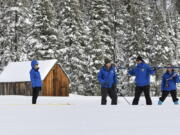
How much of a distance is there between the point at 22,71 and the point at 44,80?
358cm

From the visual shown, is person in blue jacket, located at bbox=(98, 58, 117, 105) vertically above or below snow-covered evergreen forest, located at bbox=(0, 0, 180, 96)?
below

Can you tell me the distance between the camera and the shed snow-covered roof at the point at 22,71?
1786 inches

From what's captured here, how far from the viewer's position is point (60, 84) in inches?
1845

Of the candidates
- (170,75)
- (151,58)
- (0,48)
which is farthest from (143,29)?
(170,75)

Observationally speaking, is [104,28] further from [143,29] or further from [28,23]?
[28,23]

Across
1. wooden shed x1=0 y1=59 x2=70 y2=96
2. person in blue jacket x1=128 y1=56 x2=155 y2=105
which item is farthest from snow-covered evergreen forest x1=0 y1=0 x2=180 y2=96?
person in blue jacket x1=128 y1=56 x2=155 y2=105

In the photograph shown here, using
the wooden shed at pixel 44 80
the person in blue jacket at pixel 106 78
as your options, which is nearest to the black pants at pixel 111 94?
the person in blue jacket at pixel 106 78

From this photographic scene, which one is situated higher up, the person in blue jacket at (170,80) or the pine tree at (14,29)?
the pine tree at (14,29)

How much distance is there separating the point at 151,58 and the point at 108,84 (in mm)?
44238

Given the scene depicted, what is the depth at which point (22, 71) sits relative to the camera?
47906 mm

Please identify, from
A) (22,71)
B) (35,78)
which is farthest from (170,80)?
(22,71)

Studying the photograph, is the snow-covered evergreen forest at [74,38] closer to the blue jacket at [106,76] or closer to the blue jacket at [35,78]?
the blue jacket at [35,78]

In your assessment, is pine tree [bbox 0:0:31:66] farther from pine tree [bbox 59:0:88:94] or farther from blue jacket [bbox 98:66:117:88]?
blue jacket [bbox 98:66:117:88]

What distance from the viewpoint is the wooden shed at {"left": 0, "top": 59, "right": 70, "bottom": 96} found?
45.5m
